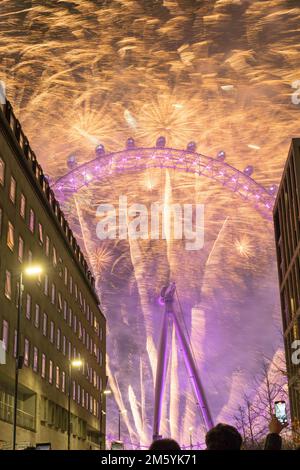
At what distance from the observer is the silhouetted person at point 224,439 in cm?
742

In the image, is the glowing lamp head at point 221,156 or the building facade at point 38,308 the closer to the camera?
the building facade at point 38,308

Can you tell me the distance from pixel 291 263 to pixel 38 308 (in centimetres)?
3762

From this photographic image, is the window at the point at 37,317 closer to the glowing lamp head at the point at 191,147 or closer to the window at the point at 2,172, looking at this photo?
the window at the point at 2,172

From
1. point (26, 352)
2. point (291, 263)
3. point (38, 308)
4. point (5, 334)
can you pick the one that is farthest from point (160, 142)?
point (5, 334)

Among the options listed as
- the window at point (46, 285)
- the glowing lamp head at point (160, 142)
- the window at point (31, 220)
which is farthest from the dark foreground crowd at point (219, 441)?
the glowing lamp head at point (160, 142)

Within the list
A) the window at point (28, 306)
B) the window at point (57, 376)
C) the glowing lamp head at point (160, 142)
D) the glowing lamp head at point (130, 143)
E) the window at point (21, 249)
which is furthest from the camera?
the glowing lamp head at point (130, 143)

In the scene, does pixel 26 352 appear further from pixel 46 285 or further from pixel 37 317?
pixel 46 285

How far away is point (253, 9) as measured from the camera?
10119 cm

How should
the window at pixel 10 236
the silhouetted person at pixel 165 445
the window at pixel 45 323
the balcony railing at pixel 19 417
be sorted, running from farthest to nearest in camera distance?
the window at pixel 45 323, the window at pixel 10 236, the balcony railing at pixel 19 417, the silhouetted person at pixel 165 445

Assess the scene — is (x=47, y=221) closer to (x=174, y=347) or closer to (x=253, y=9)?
(x=253, y=9)

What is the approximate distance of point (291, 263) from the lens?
92000mm

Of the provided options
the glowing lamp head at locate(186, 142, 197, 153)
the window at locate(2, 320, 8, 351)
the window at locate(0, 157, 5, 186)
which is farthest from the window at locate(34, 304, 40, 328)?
the glowing lamp head at locate(186, 142, 197, 153)

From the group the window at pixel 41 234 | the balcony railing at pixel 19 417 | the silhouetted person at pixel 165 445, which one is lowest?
the silhouetted person at pixel 165 445

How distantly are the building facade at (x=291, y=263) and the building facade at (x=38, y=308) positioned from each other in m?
28.0
